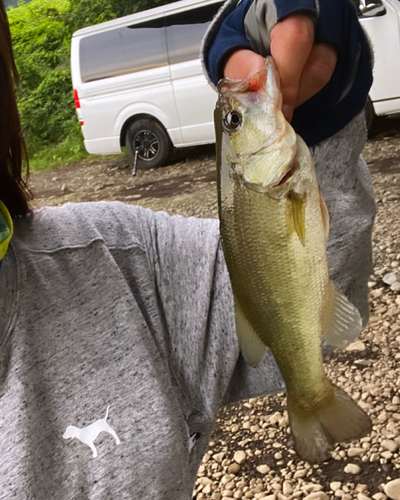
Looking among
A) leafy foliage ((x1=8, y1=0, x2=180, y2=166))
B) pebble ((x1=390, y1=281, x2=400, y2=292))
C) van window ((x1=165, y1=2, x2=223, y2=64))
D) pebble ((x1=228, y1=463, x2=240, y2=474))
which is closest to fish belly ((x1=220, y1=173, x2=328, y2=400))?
pebble ((x1=228, y1=463, x2=240, y2=474))

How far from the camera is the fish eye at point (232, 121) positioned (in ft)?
3.30

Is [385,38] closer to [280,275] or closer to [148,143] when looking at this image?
[148,143]

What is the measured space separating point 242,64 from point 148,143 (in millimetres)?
8016

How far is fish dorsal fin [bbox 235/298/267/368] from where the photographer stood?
111cm

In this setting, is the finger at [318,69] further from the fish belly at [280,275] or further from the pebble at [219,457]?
the pebble at [219,457]

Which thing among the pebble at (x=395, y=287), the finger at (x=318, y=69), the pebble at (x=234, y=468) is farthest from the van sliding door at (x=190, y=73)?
the finger at (x=318, y=69)

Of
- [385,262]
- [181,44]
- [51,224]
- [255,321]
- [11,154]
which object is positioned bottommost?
[385,262]

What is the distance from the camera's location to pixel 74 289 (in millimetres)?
1255

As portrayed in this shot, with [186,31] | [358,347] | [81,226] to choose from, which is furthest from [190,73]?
[81,226]

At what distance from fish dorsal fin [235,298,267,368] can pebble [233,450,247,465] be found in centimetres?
180

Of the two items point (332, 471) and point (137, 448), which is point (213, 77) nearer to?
point (137, 448)

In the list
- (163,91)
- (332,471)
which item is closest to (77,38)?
(163,91)

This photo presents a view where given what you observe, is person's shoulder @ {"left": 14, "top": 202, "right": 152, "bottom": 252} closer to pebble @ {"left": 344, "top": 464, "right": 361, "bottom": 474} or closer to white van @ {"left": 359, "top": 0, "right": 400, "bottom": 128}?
pebble @ {"left": 344, "top": 464, "right": 361, "bottom": 474}

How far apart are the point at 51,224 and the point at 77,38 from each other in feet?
25.8
